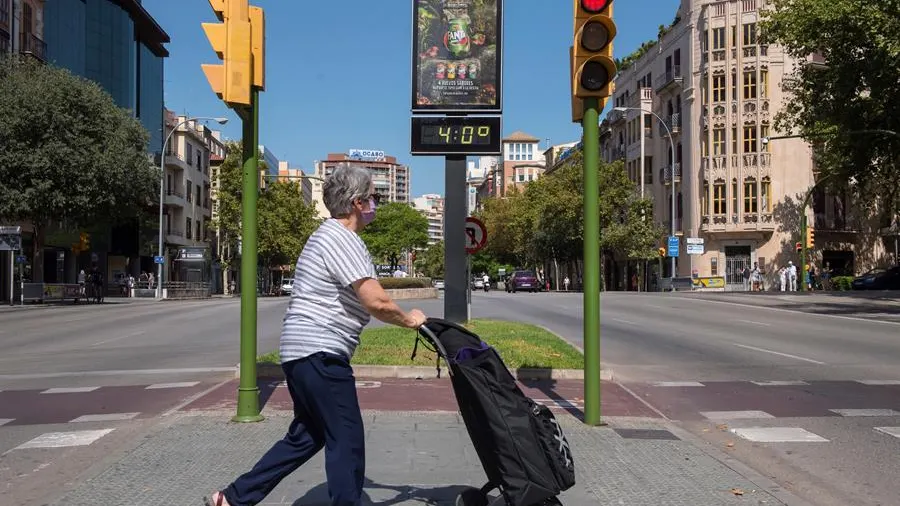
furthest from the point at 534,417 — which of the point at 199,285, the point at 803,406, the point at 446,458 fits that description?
the point at 199,285

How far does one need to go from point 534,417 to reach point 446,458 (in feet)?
7.21

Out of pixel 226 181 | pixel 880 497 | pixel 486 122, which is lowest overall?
pixel 880 497

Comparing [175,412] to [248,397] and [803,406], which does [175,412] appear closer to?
[248,397]

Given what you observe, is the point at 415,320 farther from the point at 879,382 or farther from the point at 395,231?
the point at 395,231

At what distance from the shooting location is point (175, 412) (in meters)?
7.93

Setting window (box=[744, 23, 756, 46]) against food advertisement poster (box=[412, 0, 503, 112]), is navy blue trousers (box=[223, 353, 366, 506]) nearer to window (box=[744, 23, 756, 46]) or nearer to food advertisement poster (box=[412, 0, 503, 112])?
food advertisement poster (box=[412, 0, 503, 112])

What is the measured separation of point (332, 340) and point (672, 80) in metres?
57.5

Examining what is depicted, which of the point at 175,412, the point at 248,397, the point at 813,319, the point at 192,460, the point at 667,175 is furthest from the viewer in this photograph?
the point at 667,175

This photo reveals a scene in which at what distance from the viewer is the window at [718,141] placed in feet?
177

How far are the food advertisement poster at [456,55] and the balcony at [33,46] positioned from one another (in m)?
32.6

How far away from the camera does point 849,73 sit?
27844mm

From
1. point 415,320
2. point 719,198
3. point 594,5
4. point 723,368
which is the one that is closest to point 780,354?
point 723,368

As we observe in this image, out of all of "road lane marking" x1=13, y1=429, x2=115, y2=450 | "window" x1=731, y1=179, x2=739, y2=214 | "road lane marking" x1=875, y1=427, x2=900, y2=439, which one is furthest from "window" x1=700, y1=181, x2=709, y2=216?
"road lane marking" x1=13, y1=429, x2=115, y2=450

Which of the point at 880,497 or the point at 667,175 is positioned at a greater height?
the point at 667,175
